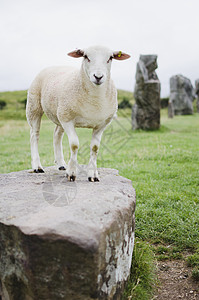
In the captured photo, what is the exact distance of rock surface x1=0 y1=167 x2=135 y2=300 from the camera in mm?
2234

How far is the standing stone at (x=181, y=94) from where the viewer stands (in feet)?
88.2

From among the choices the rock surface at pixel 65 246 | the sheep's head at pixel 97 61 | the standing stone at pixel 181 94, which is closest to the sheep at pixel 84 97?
the sheep's head at pixel 97 61

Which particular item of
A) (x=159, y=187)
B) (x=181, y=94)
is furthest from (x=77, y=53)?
(x=181, y=94)

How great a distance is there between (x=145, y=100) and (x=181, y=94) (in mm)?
14720

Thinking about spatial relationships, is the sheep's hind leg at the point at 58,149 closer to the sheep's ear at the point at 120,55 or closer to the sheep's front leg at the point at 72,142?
the sheep's front leg at the point at 72,142

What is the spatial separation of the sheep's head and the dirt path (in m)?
2.39

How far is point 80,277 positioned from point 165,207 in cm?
299

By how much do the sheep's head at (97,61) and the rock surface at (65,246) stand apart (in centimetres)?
126

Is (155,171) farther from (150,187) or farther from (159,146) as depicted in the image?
(159,146)

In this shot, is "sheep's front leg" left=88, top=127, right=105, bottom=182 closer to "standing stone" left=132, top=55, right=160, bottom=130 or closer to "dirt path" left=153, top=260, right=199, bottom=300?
"dirt path" left=153, top=260, right=199, bottom=300

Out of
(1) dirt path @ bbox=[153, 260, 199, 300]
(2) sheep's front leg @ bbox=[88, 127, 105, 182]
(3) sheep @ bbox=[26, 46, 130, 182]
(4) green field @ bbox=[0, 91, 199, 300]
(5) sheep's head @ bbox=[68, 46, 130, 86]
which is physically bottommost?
(1) dirt path @ bbox=[153, 260, 199, 300]

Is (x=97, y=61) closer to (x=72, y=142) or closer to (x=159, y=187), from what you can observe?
(x=72, y=142)

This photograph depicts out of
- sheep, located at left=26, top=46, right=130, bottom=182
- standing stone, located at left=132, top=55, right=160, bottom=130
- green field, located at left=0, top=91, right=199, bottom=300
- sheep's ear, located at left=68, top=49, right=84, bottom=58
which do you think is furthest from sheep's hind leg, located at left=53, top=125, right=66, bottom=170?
standing stone, located at left=132, top=55, right=160, bottom=130

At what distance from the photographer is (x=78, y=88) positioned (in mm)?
3531
